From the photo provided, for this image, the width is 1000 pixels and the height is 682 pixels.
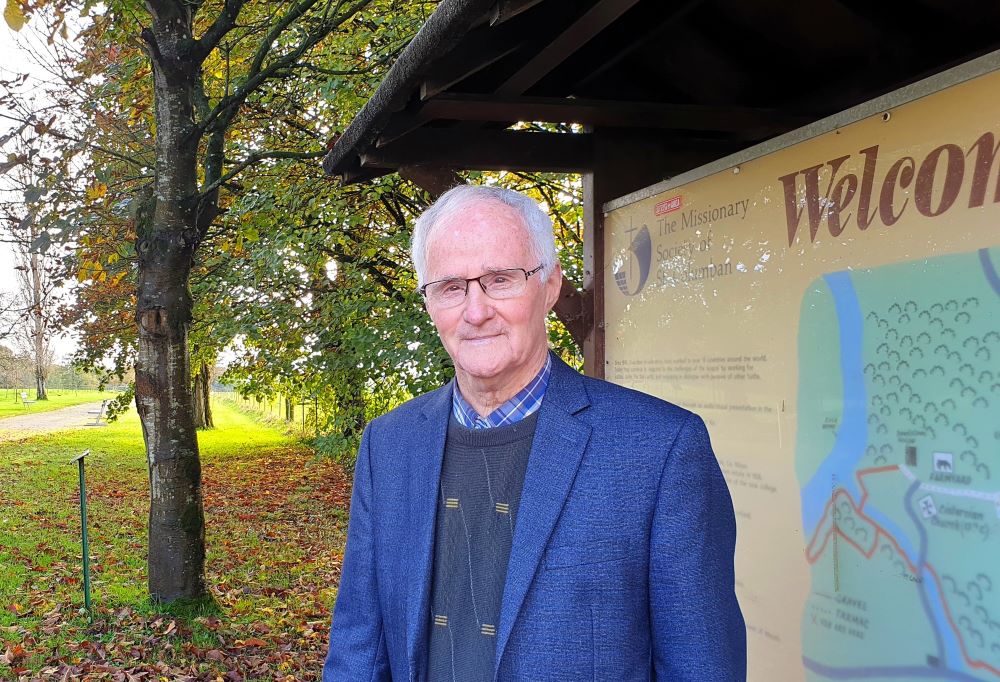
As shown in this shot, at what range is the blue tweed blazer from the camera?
1.74m

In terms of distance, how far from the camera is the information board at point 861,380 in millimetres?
2008

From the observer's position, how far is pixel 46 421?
24.9 meters

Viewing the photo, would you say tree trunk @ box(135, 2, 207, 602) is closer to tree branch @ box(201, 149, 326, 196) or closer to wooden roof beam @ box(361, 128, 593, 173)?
tree branch @ box(201, 149, 326, 196)

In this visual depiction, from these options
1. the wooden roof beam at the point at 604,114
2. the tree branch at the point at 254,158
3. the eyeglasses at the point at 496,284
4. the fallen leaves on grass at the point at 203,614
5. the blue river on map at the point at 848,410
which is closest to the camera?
the eyeglasses at the point at 496,284

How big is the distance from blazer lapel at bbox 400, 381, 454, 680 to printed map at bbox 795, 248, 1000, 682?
3.72 feet

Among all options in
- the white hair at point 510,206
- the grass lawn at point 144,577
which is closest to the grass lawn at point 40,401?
the grass lawn at point 144,577

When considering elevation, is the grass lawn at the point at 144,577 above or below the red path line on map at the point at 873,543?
below

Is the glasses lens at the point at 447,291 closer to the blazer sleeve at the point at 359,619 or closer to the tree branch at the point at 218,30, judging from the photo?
the blazer sleeve at the point at 359,619

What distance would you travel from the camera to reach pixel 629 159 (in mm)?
4016

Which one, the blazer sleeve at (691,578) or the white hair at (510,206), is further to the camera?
the white hair at (510,206)

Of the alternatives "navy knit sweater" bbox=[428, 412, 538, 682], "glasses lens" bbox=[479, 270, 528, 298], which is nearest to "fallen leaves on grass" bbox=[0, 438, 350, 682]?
"navy knit sweater" bbox=[428, 412, 538, 682]

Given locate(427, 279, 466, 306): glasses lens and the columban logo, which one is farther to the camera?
the columban logo

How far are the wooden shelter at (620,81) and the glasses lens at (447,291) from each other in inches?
31.9

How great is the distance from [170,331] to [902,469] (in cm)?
660
